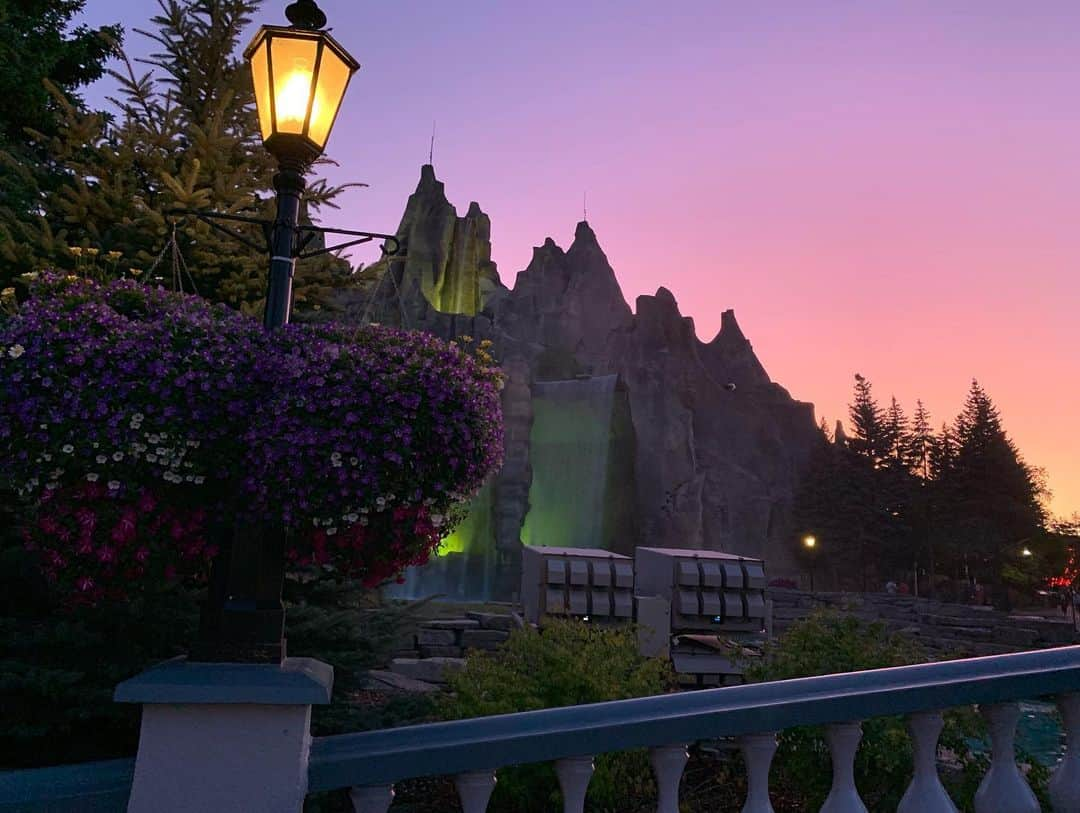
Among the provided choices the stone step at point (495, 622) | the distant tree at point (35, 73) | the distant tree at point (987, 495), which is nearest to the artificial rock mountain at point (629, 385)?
the distant tree at point (987, 495)

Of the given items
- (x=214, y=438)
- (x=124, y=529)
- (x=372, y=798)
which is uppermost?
(x=214, y=438)

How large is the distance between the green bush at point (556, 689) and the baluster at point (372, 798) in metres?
3.12

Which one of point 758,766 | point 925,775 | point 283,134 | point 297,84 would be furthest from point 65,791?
point 925,775

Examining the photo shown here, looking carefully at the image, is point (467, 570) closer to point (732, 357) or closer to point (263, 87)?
point (263, 87)

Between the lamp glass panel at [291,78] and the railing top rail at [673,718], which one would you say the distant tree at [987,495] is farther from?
the lamp glass panel at [291,78]

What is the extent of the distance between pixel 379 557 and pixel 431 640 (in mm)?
13657

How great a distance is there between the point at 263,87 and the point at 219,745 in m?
3.03

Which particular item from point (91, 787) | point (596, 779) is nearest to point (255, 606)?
point (91, 787)

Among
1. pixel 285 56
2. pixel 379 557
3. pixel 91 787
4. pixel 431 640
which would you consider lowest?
pixel 431 640

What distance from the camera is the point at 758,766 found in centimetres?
302

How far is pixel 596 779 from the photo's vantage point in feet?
18.9

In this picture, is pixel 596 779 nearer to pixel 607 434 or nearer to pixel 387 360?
pixel 387 360

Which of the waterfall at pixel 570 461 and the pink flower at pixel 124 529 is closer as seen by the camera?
the pink flower at pixel 124 529

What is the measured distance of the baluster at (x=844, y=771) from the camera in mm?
3002
